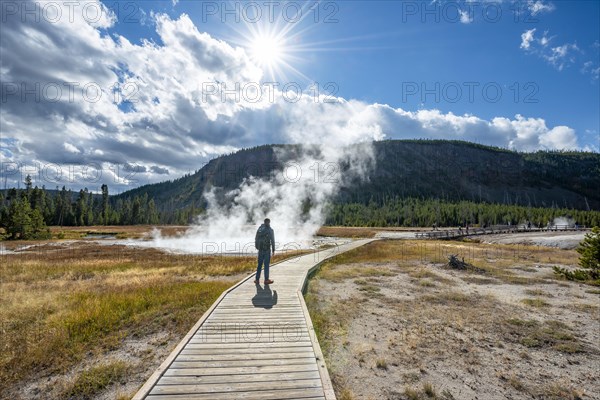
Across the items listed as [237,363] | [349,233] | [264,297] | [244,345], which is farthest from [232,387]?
[349,233]

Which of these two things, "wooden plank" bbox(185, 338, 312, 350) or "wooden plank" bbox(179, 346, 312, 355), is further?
"wooden plank" bbox(185, 338, 312, 350)

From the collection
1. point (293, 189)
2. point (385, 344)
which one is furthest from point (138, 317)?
point (293, 189)

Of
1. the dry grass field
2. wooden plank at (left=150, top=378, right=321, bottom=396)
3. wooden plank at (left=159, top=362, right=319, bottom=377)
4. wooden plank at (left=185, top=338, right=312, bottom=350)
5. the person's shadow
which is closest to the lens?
wooden plank at (left=150, top=378, right=321, bottom=396)

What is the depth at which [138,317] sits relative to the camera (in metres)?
11.1

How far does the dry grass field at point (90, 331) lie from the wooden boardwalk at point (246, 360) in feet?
5.38

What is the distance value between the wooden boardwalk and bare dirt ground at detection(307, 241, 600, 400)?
132 centimetres

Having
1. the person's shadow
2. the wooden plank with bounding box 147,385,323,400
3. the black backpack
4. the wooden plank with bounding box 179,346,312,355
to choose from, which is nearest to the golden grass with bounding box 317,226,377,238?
the person's shadow

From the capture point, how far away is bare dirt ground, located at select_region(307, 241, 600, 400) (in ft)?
23.4

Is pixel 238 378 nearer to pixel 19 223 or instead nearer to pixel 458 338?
pixel 458 338

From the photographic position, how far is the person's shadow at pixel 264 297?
10347 millimetres

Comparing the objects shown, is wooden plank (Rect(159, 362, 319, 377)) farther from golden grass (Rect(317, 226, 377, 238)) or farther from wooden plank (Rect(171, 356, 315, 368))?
golden grass (Rect(317, 226, 377, 238))

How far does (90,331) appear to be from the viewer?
9.84 meters

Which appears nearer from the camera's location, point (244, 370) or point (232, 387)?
point (232, 387)

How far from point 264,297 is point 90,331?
575cm
